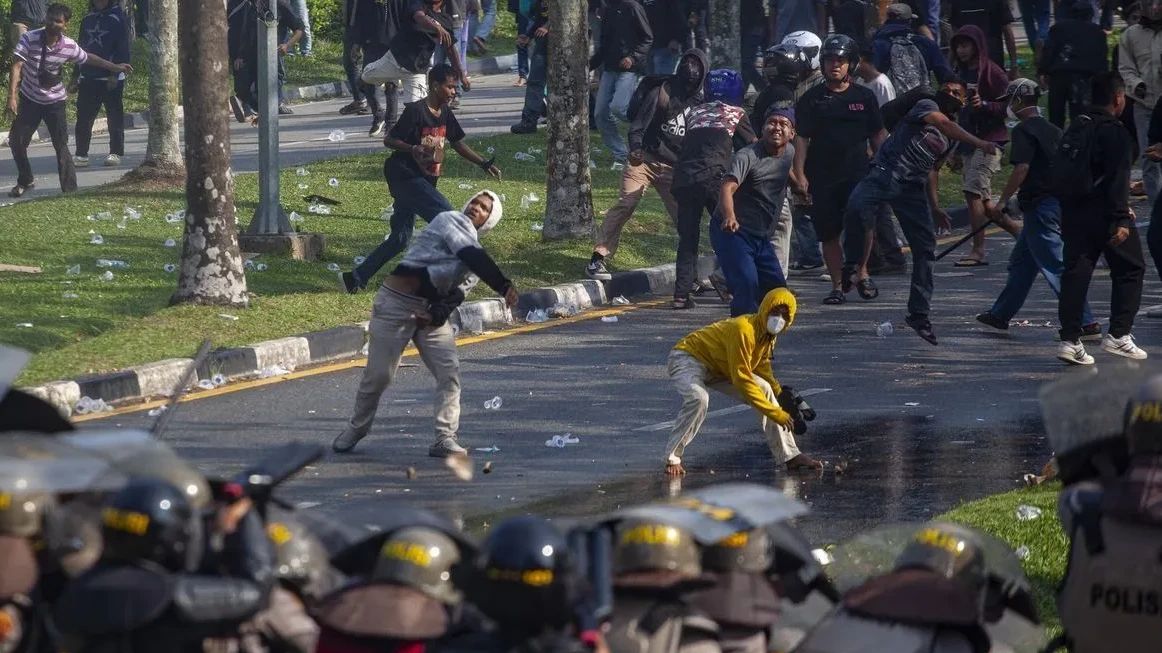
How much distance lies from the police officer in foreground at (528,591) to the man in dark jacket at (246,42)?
1412 centimetres

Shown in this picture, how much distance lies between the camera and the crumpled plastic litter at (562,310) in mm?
12859

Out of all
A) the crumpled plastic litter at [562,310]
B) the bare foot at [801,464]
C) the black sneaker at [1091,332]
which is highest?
the bare foot at [801,464]

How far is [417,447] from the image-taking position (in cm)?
897

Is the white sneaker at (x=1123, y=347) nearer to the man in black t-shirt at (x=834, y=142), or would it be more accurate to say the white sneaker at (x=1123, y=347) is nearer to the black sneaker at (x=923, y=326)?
the black sneaker at (x=923, y=326)

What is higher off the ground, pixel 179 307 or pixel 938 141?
pixel 938 141

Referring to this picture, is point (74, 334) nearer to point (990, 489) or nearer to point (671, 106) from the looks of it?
point (671, 106)

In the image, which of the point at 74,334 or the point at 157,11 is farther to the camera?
the point at 157,11

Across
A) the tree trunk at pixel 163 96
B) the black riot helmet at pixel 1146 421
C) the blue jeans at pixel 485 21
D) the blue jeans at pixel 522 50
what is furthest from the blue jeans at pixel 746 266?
the blue jeans at pixel 485 21

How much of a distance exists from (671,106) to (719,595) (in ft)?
33.3

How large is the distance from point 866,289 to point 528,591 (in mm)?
10071

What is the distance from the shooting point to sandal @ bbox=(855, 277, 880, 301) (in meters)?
12.9

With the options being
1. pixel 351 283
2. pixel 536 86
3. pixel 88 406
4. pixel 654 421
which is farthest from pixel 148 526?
pixel 536 86

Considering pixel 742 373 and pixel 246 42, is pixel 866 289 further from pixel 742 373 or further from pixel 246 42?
pixel 246 42

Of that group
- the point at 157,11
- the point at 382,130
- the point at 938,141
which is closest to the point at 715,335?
the point at 938,141
